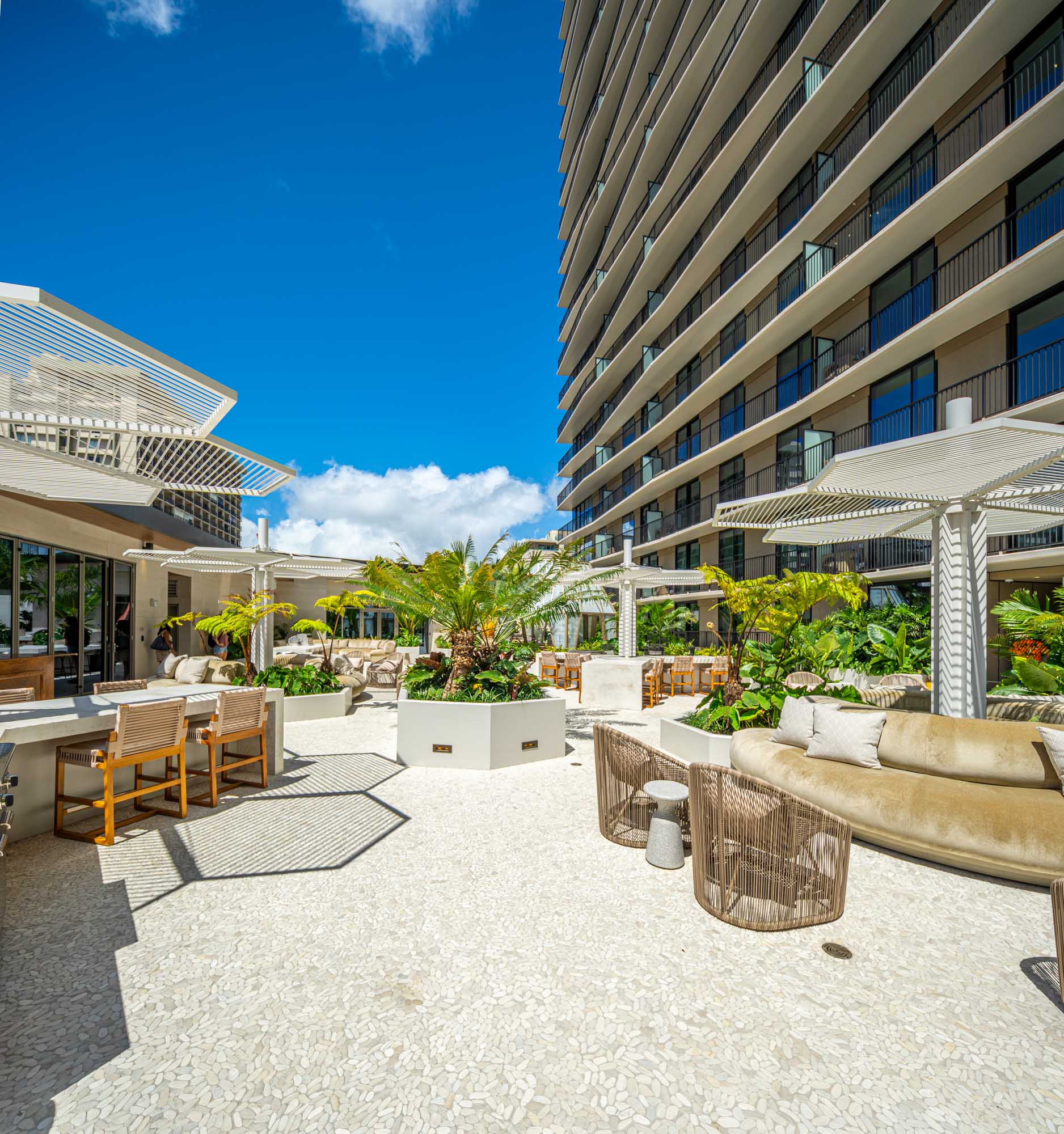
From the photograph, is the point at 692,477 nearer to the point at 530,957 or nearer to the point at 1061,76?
the point at 1061,76

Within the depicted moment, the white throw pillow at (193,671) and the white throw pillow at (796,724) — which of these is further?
the white throw pillow at (193,671)

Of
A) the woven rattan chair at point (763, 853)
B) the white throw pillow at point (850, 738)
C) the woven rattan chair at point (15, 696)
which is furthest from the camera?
the woven rattan chair at point (15, 696)

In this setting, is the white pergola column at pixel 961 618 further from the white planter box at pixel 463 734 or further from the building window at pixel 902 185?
the building window at pixel 902 185

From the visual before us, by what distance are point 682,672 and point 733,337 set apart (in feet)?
49.3

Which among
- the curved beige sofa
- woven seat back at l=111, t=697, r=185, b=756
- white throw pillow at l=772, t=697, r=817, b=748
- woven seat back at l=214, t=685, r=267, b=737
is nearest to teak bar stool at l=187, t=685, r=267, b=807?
woven seat back at l=214, t=685, r=267, b=737

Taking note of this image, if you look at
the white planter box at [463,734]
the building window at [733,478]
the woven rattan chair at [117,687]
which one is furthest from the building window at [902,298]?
the woven rattan chair at [117,687]

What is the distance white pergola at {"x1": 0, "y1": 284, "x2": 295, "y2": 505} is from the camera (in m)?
4.22

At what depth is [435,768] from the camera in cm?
737

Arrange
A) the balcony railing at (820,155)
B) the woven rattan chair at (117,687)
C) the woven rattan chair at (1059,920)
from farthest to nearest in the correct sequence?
the balcony railing at (820,155) → the woven rattan chair at (117,687) → the woven rattan chair at (1059,920)

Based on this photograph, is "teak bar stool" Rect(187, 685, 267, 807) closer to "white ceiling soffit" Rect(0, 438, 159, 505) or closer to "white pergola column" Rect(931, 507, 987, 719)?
"white ceiling soffit" Rect(0, 438, 159, 505)

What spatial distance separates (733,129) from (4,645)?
27014 mm

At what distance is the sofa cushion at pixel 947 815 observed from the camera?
3.89 m

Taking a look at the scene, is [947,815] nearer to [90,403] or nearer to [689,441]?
[90,403]

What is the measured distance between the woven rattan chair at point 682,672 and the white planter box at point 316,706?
807 cm
